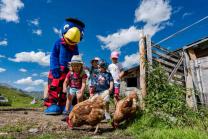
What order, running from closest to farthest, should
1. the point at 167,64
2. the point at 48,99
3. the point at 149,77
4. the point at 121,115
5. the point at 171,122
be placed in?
the point at 171,122, the point at 121,115, the point at 149,77, the point at 48,99, the point at 167,64

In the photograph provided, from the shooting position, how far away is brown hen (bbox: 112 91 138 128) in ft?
16.5

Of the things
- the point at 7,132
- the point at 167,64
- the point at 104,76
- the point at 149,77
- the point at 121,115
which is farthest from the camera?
the point at 167,64

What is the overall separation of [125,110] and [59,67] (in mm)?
2711

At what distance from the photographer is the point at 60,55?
23.0 feet

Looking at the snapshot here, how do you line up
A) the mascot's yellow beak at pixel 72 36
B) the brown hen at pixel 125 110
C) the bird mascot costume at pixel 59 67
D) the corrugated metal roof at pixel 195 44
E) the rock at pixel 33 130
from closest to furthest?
1. the rock at pixel 33 130
2. the brown hen at pixel 125 110
3. the bird mascot costume at pixel 59 67
4. the mascot's yellow beak at pixel 72 36
5. the corrugated metal roof at pixel 195 44

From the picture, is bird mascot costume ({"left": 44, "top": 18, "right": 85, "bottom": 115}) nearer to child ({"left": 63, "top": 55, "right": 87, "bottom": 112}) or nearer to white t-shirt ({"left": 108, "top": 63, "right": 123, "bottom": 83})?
child ({"left": 63, "top": 55, "right": 87, "bottom": 112})

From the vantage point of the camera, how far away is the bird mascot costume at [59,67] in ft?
22.5

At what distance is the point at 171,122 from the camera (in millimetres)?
4727

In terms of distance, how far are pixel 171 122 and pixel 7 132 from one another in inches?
120

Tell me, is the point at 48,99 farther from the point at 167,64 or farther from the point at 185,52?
the point at 185,52

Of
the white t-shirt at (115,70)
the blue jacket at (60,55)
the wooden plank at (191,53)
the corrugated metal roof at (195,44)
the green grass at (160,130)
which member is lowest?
the green grass at (160,130)

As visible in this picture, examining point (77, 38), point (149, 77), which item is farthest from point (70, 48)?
point (149, 77)

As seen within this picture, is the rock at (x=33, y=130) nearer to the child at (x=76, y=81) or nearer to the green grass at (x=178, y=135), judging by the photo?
the child at (x=76, y=81)

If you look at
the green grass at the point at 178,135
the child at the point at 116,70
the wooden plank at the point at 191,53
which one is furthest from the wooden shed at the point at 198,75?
the green grass at the point at 178,135
